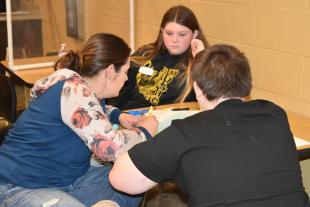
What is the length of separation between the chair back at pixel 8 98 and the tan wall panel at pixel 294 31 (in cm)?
154

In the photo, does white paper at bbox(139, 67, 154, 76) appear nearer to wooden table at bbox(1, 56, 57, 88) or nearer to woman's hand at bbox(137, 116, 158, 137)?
wooden table at bbox(1, 56, 57, 88)

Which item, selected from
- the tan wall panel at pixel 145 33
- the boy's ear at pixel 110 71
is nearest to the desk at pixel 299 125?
the boy's ear at pixel 110 71

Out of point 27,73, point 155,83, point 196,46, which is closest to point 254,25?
point 196,46

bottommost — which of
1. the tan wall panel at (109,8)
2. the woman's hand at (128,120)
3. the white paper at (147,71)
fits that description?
the woman's hand at (128,120)

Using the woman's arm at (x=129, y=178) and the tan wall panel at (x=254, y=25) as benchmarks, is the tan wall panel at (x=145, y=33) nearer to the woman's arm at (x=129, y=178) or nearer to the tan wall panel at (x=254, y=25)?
the tan wall panel at (x=254, y=25)

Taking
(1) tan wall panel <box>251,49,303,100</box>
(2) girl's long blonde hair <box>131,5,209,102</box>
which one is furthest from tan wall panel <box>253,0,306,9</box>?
(2) girl's long blonde hair <box>131,5,209,102</box>

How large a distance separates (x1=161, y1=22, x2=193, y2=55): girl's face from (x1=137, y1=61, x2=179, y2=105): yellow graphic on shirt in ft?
0.40

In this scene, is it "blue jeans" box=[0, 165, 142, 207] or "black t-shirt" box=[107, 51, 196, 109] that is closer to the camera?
"blue jeans" box=[0, 165, 142, 207]

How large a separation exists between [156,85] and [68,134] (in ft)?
3.89

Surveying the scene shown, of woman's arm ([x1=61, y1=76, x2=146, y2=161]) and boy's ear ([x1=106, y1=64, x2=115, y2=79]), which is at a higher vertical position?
boy's ear ([x1=106, y1=64, x2=115, y2=79])

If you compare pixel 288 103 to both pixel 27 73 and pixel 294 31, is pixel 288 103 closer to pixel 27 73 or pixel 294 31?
pixel 294 31

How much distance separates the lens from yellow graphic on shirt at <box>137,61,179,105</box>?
9.34 ft

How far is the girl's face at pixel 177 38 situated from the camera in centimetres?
286

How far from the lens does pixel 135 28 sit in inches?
157
